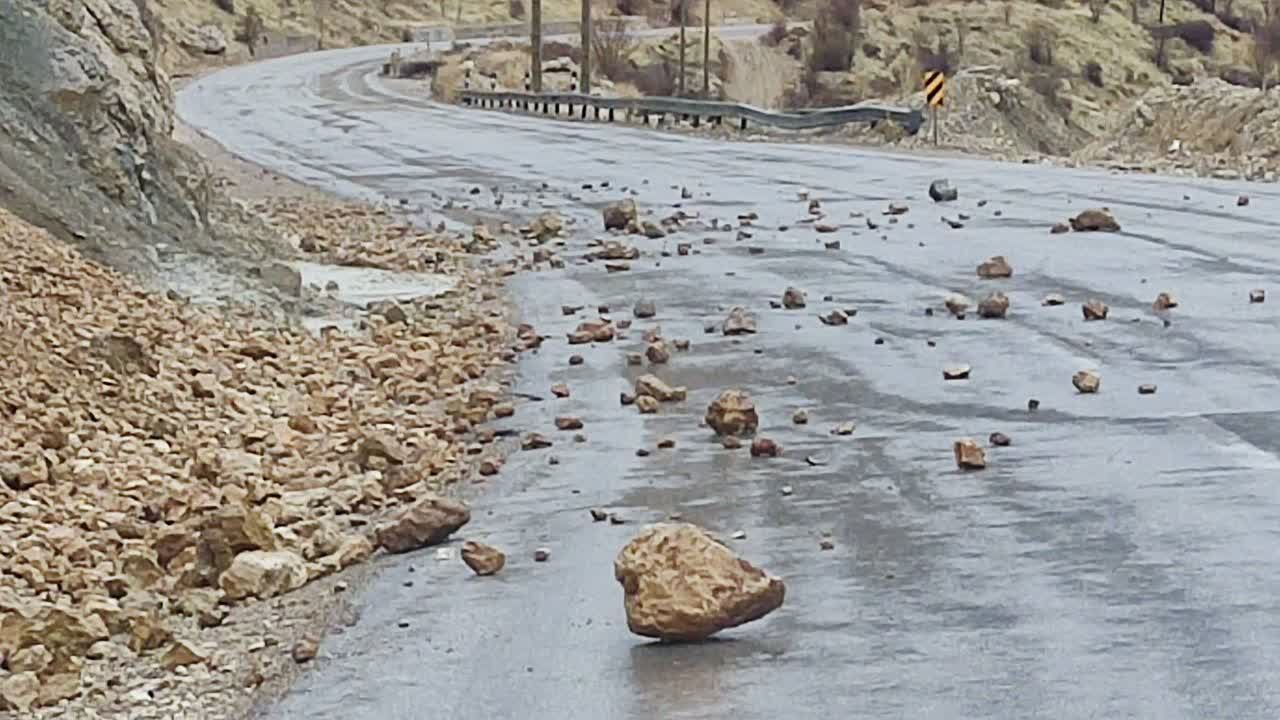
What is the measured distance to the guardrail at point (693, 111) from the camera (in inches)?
1404

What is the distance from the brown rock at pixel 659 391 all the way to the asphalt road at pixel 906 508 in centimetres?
9

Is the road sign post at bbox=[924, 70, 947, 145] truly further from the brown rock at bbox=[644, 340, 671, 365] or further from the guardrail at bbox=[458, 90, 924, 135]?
the brown rock at bbox=[644, 340, 671, 365]

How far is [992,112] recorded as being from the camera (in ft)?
130

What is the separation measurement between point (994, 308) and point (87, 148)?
618cm

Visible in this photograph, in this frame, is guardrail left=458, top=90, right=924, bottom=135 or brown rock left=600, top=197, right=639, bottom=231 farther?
guardrail left=458, top=90, right=924, bottom=135

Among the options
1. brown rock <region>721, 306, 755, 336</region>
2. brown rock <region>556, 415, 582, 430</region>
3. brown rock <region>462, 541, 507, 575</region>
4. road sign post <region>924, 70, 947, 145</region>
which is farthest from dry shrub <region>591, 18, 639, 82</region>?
brown rock <region>462, 541, 507, 575</region>

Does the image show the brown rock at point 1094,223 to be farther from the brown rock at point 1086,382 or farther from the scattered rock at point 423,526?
the scattered rock at point 423,526

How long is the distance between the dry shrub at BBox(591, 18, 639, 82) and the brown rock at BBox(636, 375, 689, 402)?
58.2 metres

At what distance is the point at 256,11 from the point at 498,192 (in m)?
65.0

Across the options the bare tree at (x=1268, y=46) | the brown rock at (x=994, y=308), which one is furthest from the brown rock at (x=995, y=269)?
the bare tree at (x=1268, y=46)

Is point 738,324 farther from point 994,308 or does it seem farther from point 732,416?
point 732,416

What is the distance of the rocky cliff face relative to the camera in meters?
A: 12.8

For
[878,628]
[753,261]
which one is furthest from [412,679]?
[753,261]

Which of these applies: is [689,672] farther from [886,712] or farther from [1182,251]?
[1182,251]
